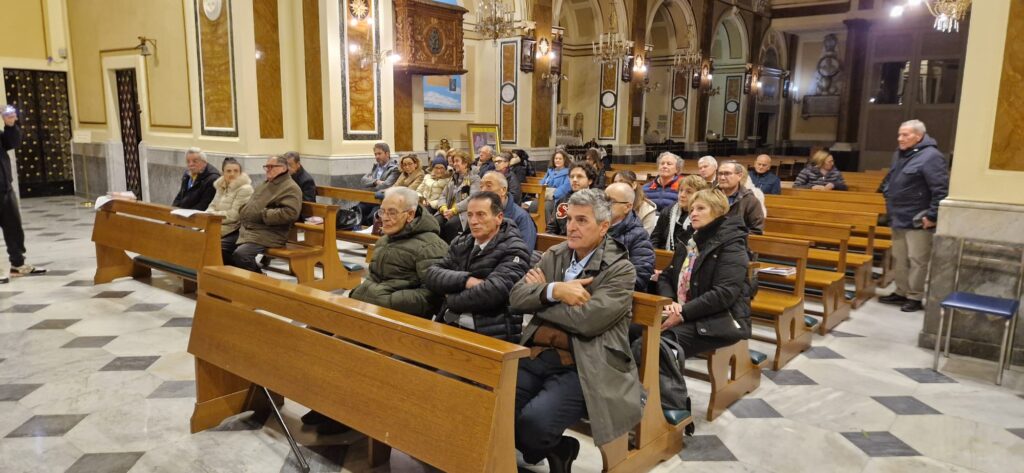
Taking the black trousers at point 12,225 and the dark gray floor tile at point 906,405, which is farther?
the black trousers at point 12,225

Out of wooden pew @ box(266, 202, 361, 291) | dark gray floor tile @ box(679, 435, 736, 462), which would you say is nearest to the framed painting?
wooden pew @ box(266, 202, 361, 291)

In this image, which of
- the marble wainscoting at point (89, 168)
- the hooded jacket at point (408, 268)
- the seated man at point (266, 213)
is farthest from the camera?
the marble wainscoting at point (89, 168)

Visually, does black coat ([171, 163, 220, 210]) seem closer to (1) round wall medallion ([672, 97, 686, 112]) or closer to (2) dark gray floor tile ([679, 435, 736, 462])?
(2) dark gray floor tile ([679, 435, 736, 462])

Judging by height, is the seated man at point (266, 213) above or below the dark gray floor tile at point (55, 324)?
above

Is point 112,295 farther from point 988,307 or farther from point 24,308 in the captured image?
point 988,307

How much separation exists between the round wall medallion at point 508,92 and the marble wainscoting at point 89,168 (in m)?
7.09

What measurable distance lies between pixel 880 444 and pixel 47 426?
159 inches

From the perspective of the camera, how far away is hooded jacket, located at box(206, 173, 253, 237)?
567cm

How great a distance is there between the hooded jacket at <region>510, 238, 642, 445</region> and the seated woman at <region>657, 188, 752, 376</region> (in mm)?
736

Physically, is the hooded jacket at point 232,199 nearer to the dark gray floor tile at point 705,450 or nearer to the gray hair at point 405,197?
the gray hair at point 405,197

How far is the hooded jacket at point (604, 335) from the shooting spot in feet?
8.10

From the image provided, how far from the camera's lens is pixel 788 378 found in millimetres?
4020

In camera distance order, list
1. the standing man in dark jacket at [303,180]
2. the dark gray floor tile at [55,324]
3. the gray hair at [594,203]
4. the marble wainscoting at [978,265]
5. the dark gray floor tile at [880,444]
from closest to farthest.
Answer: the gray hair at [594,203]
the dark gray floor tile at [880,444]
the marble wainscoting at [978,265]
the dark gray floor tile at [55,324]
the standing man in dark jacket at [303,180]

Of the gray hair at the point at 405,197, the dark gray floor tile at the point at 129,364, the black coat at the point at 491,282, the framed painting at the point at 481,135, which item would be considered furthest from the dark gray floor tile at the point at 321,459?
the framed painting at the point at 481,135
